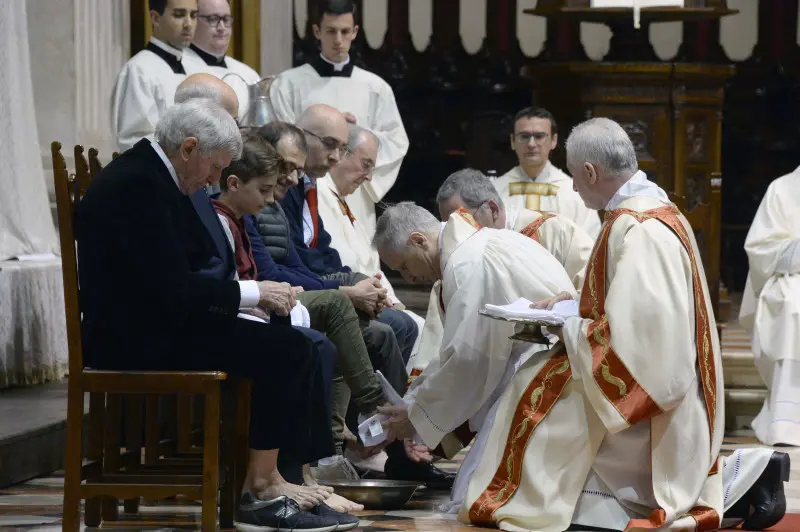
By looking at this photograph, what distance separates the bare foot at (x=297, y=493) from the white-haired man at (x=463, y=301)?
65cm

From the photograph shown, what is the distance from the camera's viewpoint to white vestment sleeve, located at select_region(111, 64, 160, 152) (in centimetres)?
700

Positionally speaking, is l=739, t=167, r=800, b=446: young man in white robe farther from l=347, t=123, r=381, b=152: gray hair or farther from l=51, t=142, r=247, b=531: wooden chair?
l=51, t=142, r=247, b=531: wooden chair

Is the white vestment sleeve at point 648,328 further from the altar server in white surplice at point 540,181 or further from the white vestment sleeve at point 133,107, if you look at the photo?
the altar server in white surplice at point 540,181

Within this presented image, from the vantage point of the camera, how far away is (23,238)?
24.1ft

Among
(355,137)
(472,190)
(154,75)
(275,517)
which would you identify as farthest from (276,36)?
(275,517)

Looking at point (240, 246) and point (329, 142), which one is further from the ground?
point (329, 142)

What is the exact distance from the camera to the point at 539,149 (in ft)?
27.6

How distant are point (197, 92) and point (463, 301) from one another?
127 centimetres

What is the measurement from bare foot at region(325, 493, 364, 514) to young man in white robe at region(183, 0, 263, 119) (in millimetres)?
2563

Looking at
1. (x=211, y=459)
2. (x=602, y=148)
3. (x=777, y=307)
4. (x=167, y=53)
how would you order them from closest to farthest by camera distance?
(x=211, y=459)
(x=602, y=148)
(x=167, y=53)
(x=777, y=307)

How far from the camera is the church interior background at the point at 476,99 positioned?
22.7 feet

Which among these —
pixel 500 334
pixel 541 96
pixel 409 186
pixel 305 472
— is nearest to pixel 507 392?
pixel 500 334

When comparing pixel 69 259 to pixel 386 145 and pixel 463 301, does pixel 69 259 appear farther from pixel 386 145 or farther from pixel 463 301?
pixel 386 145

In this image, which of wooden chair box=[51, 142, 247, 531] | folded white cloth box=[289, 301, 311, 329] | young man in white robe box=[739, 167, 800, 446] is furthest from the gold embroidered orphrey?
wooden chair box=[51, 142, 247, 531]
